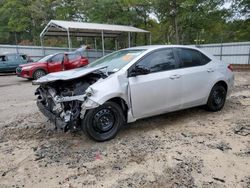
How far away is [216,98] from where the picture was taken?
557 cm

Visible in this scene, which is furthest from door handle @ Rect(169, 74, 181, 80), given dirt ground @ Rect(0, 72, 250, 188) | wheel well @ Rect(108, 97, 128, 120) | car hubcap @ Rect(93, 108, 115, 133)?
car hubcap @ Rect(93, 108, 115, 133)

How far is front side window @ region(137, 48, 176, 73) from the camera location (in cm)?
452

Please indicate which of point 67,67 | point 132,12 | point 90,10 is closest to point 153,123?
point 67,67

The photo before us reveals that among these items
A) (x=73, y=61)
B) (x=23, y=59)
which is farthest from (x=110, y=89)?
(x=23, y=59)

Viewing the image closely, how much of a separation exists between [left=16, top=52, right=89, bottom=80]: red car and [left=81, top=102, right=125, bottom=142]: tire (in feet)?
31.7

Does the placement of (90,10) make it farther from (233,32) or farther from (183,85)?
(183,85)

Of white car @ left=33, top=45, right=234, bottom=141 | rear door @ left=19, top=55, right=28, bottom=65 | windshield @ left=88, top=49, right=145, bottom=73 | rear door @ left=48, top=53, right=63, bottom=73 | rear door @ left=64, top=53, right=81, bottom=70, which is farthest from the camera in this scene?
rear door @ left=19, top=55, right=28, bottom=65

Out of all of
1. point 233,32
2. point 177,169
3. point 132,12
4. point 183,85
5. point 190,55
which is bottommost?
point 177,169

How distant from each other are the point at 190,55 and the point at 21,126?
376 cm

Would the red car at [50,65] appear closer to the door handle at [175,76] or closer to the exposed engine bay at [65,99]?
the exposed engine bay at [65,99]

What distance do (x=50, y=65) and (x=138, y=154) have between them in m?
10.7

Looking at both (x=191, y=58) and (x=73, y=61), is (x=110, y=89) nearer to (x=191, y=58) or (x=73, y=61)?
(x=191, y=58)

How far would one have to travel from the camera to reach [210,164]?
130 inches

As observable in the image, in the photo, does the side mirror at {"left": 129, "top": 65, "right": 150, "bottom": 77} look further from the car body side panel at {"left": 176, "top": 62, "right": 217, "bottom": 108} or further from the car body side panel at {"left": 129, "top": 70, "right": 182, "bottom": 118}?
the car body side panel at {"left": 176, "top": 62, "right": 217, "bottom": 108}
